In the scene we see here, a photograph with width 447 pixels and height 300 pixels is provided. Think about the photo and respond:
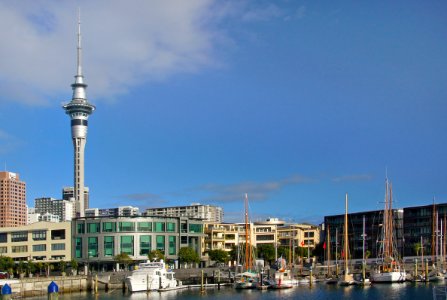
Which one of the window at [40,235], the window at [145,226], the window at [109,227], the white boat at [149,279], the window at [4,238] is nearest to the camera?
the white boat at [149,279]

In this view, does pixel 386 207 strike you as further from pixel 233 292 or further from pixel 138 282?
pixel 138 282

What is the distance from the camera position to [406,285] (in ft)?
378

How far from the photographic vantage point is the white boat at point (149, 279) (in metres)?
110

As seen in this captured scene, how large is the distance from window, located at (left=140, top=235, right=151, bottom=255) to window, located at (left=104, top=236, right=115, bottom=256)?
21.5 ft

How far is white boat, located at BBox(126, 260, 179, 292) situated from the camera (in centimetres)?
11026

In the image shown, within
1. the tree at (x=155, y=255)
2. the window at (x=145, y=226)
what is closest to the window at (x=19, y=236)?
the window at (x=145, y=226)

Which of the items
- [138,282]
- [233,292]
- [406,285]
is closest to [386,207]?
[406,285]

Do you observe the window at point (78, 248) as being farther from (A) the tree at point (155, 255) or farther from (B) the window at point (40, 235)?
(A) the tree at point (155, 255)

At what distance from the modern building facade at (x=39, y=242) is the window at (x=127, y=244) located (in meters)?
13.7

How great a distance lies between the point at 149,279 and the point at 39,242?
198 feet

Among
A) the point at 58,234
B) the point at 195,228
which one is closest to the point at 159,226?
the point at 195,228

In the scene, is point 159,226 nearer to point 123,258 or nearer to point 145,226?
point 145,226

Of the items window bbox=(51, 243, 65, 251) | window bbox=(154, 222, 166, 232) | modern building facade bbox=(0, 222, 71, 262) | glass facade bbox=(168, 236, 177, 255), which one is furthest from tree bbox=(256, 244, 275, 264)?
window bbox=(51, 243, 65, 251)

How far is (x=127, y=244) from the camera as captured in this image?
158 metres
